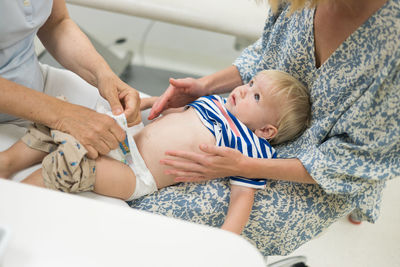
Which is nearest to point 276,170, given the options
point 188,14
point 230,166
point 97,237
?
point 230,166

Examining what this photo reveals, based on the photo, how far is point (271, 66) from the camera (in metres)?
1.32

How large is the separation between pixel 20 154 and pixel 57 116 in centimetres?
14

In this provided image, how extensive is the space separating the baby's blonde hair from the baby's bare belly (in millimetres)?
239

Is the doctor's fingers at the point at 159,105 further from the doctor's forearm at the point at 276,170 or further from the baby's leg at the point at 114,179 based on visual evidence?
the doctor's forearm at the point at 276,170

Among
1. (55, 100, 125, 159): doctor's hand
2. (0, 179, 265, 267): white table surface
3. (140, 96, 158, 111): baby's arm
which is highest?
(0, 179, 265, 267): white table surface

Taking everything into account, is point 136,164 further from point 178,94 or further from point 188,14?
point 188,14

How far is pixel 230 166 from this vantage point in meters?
1.08

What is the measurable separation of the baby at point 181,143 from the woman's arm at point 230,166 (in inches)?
1.8

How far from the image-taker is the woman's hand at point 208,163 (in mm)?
1077

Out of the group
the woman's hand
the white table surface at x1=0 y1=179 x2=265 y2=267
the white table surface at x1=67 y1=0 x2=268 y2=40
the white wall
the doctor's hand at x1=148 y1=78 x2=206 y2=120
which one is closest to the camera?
the white table surface at x1=0 y1=179 x2=265 y2=267

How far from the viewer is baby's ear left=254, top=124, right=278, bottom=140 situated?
1.22 meters

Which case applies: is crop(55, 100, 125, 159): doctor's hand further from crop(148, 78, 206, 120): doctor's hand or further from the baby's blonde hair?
the baby's blonde hair

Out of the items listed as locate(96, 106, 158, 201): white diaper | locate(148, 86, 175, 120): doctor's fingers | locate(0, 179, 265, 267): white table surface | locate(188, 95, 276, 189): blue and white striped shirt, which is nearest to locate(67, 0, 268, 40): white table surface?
locate(148, 86, 175, 120): doctor's fingers

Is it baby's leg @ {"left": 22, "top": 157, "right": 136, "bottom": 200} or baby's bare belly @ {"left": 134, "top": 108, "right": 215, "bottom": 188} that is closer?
baby's leg @ {"left": 22, "top": 157, "right": 136, "bottom": 200}
